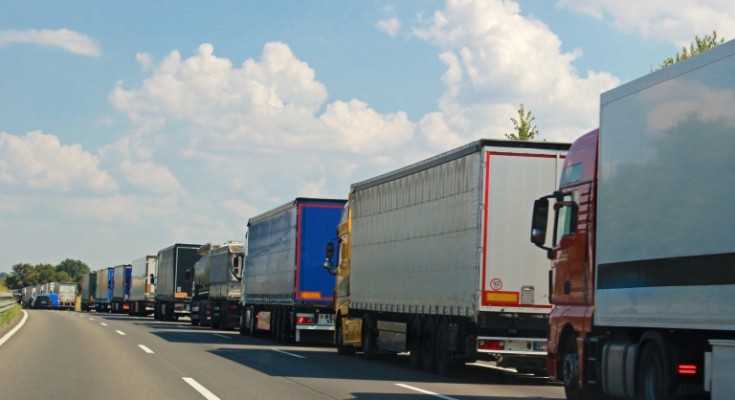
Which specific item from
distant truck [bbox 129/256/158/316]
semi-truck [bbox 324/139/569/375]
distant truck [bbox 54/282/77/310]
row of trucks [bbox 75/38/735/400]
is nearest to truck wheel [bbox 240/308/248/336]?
row of trucks [bbox 75/38/735/400]

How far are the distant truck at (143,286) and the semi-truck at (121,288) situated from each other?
1.73 m

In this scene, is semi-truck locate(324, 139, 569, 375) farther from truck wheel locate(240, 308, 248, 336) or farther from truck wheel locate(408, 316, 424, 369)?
truck wheel locate(240, 308, 248, 336)

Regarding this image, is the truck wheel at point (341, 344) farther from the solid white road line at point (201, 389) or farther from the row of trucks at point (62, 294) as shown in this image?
the row of trucks at point (62, 294)

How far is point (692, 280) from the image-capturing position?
1025cm

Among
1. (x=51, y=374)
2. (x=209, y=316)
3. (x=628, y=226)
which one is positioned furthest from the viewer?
(x=209, y=316)

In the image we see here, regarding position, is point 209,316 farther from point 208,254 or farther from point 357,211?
point 357,211

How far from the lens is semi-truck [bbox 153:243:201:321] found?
55094mm

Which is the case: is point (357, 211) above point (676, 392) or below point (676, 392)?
above

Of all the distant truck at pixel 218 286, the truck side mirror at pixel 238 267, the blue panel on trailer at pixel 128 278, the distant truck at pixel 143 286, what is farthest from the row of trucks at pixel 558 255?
the blue panel on trailer at pixel 128 278

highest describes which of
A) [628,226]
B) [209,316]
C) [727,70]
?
[727,70]

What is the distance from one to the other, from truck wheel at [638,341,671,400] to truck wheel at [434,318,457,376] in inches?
290

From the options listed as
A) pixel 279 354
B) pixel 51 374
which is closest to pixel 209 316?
pixel 279 354

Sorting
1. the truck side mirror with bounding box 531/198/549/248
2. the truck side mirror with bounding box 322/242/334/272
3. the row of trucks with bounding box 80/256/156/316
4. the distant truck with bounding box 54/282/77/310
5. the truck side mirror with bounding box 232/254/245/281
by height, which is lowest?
the distant truck with bounding box 54/282/77/310

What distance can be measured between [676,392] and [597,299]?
2.01m
